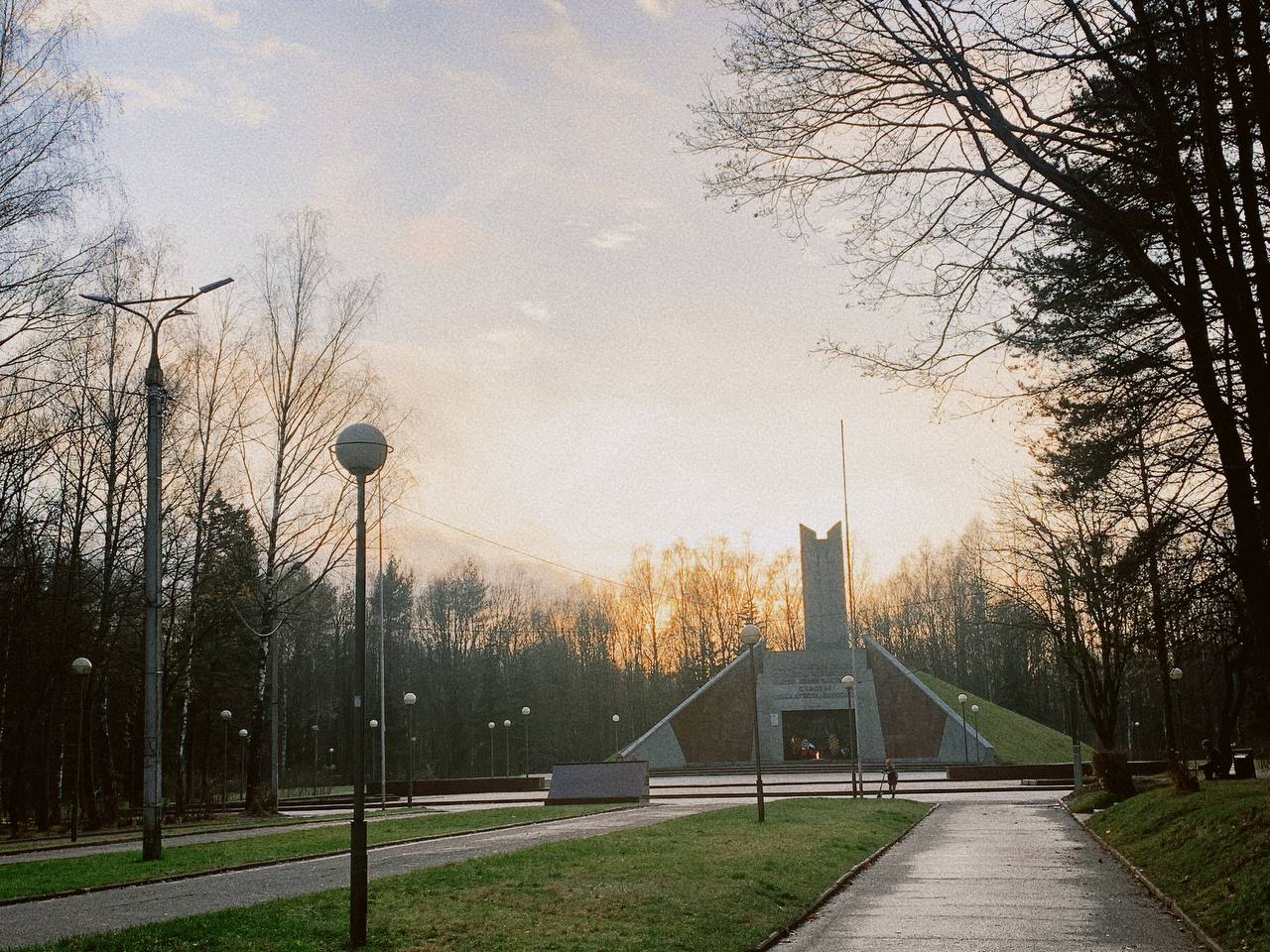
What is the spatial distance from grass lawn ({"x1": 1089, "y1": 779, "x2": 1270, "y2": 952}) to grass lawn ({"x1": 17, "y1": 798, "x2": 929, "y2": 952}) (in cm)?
365

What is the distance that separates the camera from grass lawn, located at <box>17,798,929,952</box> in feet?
26.1

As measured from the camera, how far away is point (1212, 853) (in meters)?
11.4

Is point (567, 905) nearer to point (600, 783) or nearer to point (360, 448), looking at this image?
point (360, 448)

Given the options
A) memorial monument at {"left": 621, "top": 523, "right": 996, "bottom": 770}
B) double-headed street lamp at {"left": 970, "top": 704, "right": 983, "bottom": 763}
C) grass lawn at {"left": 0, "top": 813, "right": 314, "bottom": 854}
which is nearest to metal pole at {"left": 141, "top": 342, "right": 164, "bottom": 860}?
grass lawn at {"left": 0, "top": 813, "right": 314, "bottom": 854}

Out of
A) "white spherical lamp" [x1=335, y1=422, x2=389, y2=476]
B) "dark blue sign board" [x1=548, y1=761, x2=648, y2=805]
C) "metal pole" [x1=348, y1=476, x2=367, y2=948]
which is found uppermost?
"white spherical lamp" [x1=335, y1=422, x2=389, y2=476]

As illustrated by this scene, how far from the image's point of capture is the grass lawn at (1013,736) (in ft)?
160

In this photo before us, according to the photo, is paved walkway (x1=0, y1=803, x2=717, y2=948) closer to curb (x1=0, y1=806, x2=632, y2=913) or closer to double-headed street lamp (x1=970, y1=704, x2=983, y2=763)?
curb (x1=0, y1=806, x2=632, y2=913)

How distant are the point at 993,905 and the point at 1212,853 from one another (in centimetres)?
281

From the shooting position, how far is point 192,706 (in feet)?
159

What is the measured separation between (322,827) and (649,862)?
455 inches

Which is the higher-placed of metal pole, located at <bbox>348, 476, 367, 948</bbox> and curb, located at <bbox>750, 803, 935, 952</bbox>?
metal pole, located at <bbox>348, 476, 367, 948</bbox>

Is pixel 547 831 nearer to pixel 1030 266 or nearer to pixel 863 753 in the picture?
pixel 1030 266

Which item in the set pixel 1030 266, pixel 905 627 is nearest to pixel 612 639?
pixel 905 627

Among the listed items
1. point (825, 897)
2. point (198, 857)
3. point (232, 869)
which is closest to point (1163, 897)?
point (825, 897)
